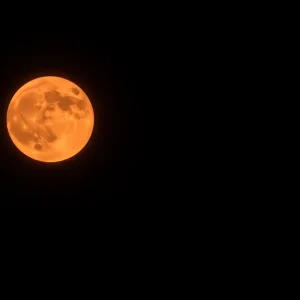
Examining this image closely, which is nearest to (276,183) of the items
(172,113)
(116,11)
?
(172,113)

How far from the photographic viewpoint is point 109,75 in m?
3.50

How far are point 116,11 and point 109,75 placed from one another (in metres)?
0.54

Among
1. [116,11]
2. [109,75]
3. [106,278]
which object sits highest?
[116,11]

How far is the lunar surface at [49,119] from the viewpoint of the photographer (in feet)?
9.99

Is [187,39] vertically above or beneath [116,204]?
above

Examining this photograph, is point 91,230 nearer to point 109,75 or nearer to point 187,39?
point 109,75

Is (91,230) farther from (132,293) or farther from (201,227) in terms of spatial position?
(201,227)

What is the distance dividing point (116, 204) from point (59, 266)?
768 millimetres

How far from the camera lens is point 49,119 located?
3.04 m

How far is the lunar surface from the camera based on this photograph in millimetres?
3045

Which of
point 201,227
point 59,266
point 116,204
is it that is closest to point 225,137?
point 201,227

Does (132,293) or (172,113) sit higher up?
(172,113)

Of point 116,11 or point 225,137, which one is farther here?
point 225,137

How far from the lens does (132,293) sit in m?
3.65
